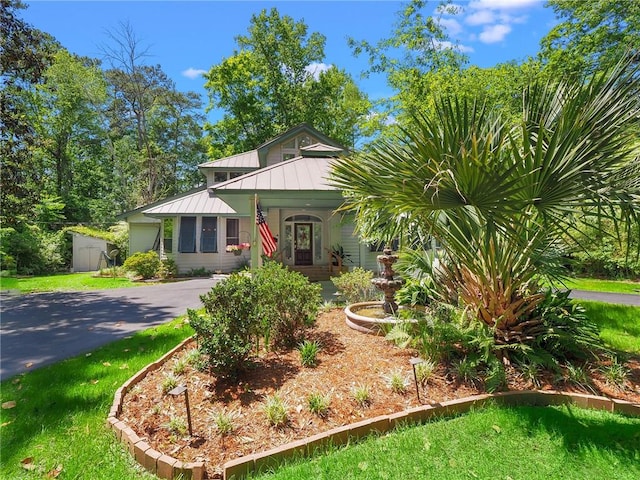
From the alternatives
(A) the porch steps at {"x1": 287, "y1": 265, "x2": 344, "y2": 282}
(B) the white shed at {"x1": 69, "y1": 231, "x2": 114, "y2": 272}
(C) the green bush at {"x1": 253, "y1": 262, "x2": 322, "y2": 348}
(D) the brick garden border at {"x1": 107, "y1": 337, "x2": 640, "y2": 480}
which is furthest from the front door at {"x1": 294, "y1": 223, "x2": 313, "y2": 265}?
(B) the white shed at {"x1": 69, "y1": 231, "x2": 114, "y2": 272}

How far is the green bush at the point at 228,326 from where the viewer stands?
3807 mm

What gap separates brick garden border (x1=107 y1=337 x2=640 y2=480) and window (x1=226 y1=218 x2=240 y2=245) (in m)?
13.3

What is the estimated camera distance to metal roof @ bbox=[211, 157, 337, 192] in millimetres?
7839

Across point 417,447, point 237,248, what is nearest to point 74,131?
point 237,248

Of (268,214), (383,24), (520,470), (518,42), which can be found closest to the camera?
(520,470)

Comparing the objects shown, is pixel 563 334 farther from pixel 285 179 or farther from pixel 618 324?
pixel 285 179

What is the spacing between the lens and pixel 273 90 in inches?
1133

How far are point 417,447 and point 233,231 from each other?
615 inches

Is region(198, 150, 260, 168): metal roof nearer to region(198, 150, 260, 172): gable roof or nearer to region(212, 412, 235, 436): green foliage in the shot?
region(198, 150, 260, 172): gable roof

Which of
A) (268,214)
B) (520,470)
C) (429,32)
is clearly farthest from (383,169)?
(429,32)

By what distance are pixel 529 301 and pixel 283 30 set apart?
31.8 m

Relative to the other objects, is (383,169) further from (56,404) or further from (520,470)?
(56,404)

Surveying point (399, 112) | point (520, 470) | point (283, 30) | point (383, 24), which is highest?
point (283, 30)

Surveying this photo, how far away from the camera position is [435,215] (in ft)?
14.0
